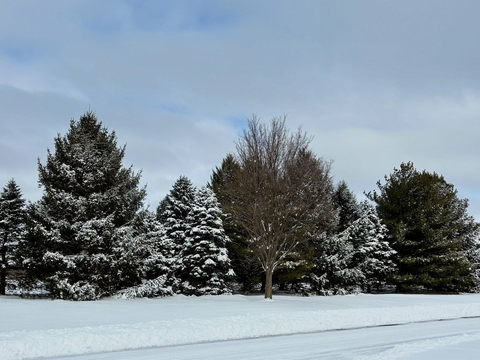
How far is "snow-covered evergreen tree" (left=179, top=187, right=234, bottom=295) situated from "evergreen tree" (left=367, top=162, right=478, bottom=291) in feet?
46.3

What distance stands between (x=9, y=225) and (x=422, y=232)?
1149 inches

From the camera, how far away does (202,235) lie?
89.5 feet

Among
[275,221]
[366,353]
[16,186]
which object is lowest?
[366,353]

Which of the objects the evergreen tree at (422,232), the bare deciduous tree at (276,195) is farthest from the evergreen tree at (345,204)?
the bare deciduous tree at (276,195)

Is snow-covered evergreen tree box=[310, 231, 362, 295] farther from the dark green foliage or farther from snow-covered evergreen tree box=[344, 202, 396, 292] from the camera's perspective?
Answer: the dark green foliage

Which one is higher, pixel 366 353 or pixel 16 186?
pixel 16 186

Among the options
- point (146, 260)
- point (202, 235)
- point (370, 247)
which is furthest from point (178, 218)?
point (370, 247)

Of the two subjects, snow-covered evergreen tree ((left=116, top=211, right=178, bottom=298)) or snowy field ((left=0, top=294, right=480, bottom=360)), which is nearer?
snowy field ((left=0, top=294, right=480, bottom=360))

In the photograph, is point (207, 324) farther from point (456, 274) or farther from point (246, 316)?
point (456, 274)

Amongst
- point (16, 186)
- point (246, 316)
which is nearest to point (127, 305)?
point (246, 316)

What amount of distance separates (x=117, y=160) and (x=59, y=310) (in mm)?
9962

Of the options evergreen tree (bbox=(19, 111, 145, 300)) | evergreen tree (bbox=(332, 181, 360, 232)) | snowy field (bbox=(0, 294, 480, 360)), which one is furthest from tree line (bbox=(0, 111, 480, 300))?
snowy field (bbox=(0, 294, 480, 360))

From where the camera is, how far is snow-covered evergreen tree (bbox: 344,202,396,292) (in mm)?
32812

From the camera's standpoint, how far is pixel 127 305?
2025cm
